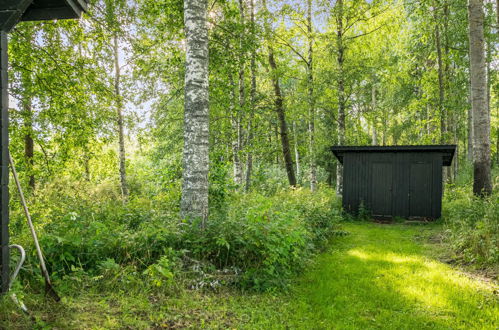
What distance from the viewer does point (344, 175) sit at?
488 inches

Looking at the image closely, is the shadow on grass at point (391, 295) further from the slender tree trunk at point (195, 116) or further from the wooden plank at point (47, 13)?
the wooden plank at point (47, 13)

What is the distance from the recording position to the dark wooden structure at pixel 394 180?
1120 cm

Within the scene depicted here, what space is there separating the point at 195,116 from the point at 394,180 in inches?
367

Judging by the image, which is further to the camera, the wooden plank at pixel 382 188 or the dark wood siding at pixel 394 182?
the wooden plank at pixel 382 188


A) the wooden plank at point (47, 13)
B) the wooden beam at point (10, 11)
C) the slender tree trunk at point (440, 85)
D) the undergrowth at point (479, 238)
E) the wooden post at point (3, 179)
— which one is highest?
the slender tree trunk at point (440, 85)

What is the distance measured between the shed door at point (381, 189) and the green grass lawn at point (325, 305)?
20.3 feet

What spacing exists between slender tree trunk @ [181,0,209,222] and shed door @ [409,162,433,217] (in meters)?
9.28

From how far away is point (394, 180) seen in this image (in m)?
11.7

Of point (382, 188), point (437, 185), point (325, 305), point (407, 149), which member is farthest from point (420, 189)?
point (325, 305)

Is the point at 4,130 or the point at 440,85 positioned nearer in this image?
the point at 4,130

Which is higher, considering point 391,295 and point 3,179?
point 3,179

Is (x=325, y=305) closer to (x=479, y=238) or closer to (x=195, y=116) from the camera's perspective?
(x=195, y=116)

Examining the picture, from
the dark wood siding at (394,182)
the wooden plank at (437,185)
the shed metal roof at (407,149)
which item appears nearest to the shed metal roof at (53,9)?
the shed metal roof at (407,149)

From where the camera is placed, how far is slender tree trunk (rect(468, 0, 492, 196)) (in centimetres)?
863
